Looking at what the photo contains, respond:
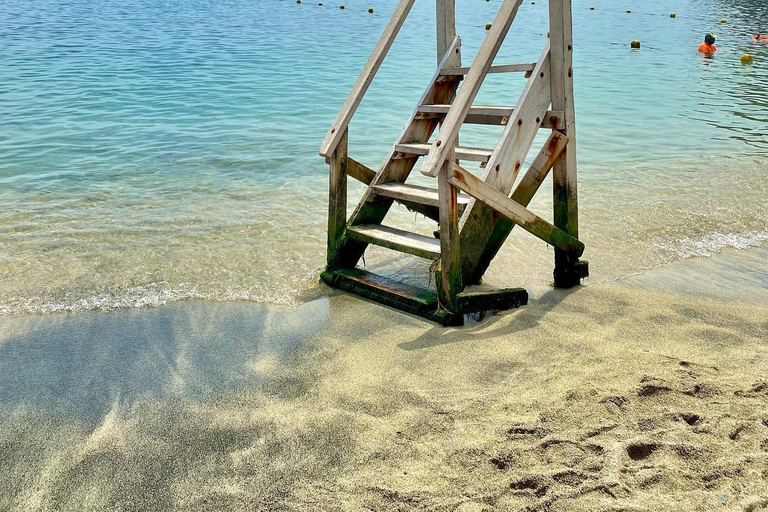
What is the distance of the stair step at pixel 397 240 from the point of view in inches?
189

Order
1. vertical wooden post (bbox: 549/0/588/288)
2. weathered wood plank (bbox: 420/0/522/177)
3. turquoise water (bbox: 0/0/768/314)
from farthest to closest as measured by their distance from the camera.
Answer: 1. turquoise water (bbox: 0/0/768/314)
2. vertical wooden post (bbox: 549/0/588/288)
3. weathered wood plank (bbox: 420/0/522/177)

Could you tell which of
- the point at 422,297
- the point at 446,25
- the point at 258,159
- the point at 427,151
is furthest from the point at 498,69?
the point at 258,159

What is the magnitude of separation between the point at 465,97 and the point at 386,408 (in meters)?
2.10

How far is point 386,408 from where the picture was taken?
366 cm

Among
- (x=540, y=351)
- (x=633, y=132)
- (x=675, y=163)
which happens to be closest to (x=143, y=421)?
(x=540, y=351)

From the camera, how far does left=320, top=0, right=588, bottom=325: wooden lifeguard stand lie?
455 cm

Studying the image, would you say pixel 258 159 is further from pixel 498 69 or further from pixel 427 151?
pixel 498 69

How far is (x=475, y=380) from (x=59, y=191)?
264 inches

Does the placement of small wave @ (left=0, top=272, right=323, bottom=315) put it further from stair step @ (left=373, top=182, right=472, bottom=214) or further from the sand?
stair step @ (left=373, top=182, right=472, bottom=214)

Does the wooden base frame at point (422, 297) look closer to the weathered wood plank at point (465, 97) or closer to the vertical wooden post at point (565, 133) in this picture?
the vertical wooden post at point (565, 133)

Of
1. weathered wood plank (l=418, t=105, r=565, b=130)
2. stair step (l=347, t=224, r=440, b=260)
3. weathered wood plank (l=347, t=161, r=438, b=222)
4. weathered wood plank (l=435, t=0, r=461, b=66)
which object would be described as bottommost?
stair step (l=347, t=224, r=440, b=260)

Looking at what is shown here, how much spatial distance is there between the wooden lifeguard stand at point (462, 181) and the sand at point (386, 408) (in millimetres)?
284

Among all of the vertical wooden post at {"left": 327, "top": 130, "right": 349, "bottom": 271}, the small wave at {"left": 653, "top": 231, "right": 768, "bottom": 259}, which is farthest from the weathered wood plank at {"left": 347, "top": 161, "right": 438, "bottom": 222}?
the small wave at {"left": 653, "top": 231, "right": 768, "bottom": 259}

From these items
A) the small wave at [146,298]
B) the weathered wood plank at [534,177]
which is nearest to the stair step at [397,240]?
the weathered wood plank at [534,177]
